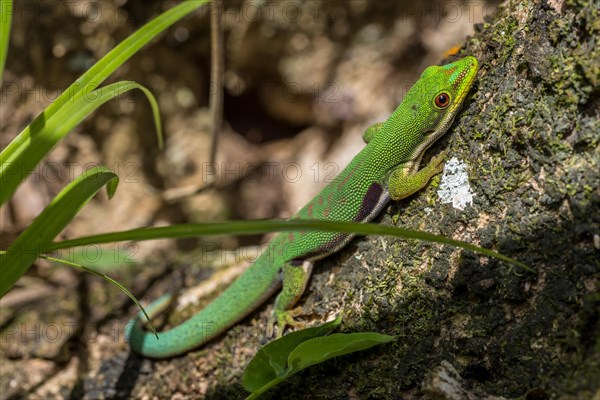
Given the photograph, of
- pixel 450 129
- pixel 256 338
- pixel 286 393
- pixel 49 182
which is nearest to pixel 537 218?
pixel 450 129

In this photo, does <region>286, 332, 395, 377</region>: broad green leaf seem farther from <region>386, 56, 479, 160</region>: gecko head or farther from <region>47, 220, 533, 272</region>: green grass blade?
<region>386, 56, 479, 160</region>: gecko head

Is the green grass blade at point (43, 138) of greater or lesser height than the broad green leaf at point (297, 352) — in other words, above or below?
above

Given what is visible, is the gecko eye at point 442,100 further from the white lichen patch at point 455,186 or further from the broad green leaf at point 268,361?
the broad green leaf at point 268,361

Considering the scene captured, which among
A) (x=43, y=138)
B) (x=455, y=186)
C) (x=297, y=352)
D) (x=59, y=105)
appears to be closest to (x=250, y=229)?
(x=297, y=352)

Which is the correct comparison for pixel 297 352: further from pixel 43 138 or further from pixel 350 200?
pixel 43 138

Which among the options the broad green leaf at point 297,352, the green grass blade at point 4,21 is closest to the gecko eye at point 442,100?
the broad green leaf at point 297,352

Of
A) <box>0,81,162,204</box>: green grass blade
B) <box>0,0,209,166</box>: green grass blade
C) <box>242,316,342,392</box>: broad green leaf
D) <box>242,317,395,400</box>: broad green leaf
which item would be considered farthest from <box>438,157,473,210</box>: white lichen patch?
<box>0,81,162,204</box>: green grass blade

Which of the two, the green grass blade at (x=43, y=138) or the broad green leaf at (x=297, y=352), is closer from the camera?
the green grass blade at (x=43, y=138)
